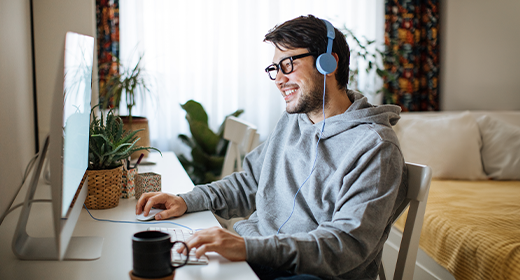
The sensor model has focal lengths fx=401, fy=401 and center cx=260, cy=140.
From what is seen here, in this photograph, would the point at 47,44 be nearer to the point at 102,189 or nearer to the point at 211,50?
the point at 102,189

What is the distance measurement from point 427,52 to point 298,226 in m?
3.03

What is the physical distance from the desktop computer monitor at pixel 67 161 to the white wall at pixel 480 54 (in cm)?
336

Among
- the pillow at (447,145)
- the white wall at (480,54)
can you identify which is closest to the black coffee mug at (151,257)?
the pillow at (447,145)

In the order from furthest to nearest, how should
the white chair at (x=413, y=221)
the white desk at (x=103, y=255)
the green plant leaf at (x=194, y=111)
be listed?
the green plant leaf at (x=194, y=111)
the white chair at (x=413, y=221)
the white desk at (x=103, y=255)

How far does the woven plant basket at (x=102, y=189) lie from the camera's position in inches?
45.6

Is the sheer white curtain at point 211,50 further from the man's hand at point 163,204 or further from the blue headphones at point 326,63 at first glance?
the blue headphones at point 326,63

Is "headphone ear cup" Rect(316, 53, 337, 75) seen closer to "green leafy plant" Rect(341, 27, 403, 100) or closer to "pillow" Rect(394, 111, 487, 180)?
"pillow" Rect(394, 111, 487, 180)

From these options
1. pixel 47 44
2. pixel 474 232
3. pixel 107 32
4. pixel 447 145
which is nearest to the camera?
pixel 474 232

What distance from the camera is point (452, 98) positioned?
360 centimetres

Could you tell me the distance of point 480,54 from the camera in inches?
136

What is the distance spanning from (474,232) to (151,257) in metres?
1.34

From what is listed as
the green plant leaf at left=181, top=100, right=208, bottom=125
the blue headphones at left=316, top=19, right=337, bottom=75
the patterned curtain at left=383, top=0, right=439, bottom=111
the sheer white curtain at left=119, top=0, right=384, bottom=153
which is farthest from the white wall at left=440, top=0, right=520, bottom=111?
the blue headphones at left=316, top=19, right=337, bottom=75

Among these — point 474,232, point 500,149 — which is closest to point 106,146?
point 474,232

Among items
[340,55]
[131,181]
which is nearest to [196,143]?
[131,181]
